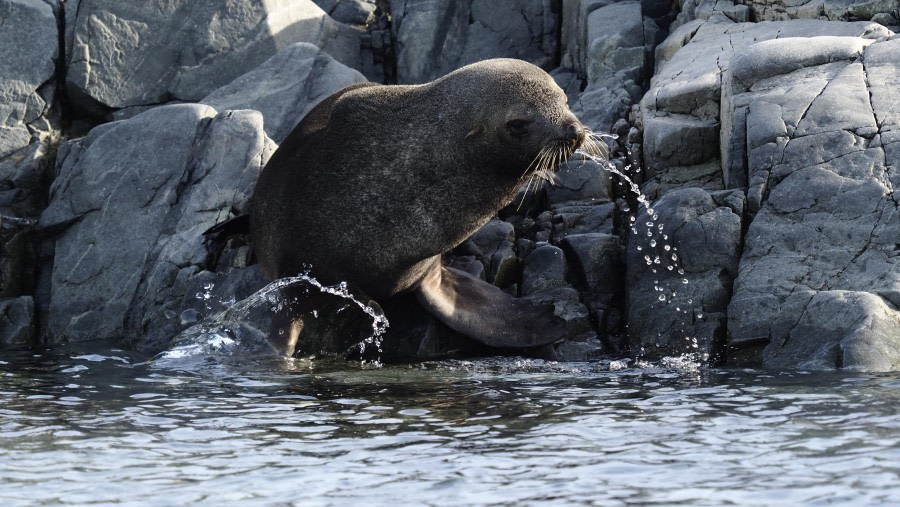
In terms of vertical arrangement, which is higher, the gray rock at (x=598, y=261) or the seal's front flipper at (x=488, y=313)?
the gray rock at (x=598, y=261)

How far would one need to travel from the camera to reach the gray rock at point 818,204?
29.6 feet

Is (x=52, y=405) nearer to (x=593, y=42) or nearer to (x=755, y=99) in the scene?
(x=755, y=99)

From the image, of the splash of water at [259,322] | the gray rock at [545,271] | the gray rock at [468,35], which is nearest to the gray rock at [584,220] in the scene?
the gray rock at [545,271]

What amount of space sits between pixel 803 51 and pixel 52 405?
682cm

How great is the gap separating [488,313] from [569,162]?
200 centimetres

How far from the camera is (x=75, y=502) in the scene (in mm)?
5414

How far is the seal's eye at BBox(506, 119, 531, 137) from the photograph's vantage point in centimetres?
948

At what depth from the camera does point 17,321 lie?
11.7 metres

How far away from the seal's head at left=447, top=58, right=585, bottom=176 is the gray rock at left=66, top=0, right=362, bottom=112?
560 centimetres

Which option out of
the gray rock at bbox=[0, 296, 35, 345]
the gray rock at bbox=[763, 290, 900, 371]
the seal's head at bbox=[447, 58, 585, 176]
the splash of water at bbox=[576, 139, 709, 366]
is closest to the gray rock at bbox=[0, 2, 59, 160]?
the gray rock at bbox=[0, 296, 35, 345]

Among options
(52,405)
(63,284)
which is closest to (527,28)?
(63,284)

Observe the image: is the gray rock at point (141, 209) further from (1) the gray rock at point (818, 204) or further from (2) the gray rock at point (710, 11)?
(2) the gray rock at point (710, 11)

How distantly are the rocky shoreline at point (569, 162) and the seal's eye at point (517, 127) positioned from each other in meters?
1.46

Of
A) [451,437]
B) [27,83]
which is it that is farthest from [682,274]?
[27,83]
